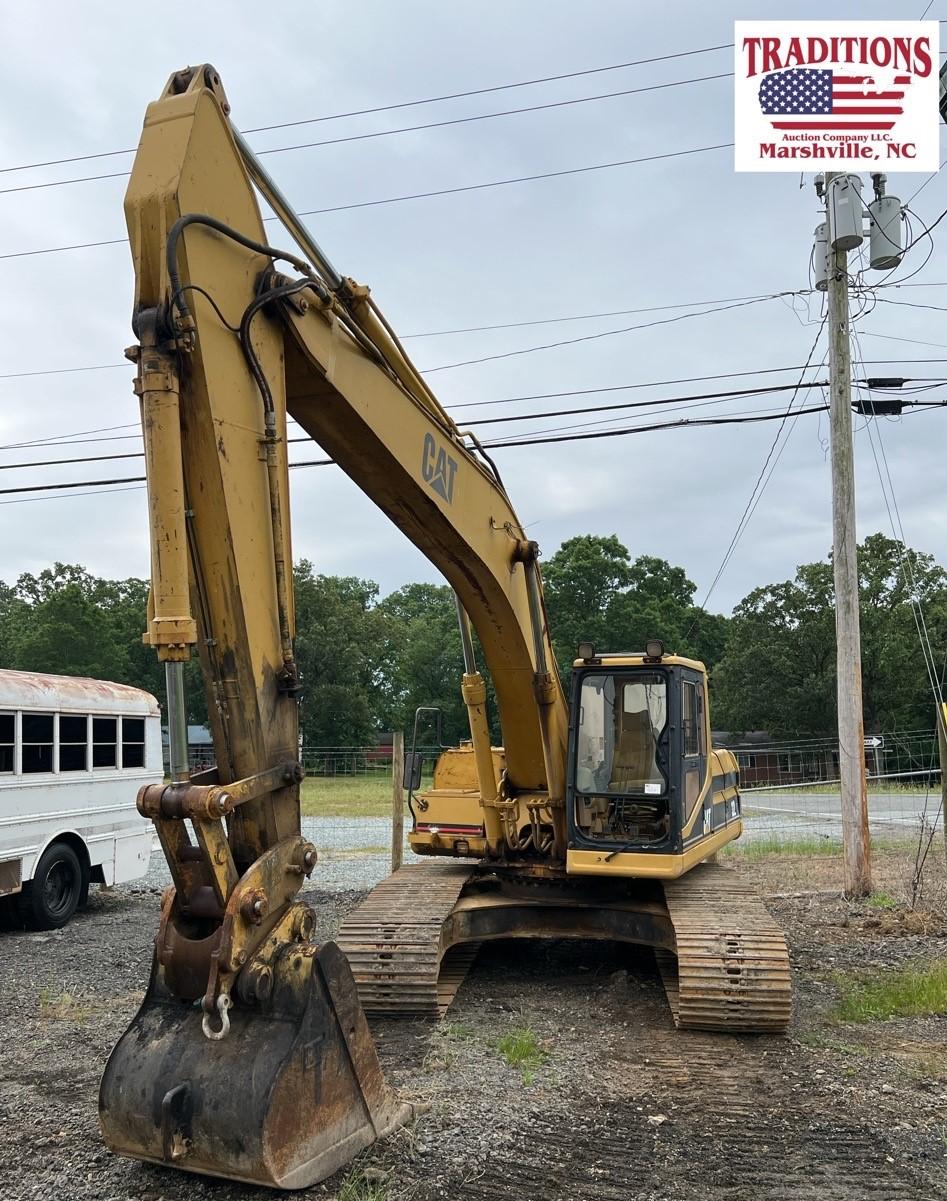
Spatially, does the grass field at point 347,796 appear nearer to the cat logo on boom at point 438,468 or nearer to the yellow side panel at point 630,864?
the yellow side panel at point 630,864

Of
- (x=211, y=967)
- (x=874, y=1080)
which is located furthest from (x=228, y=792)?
(x=874, y=1080)

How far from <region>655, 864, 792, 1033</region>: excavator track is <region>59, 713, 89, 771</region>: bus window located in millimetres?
6548

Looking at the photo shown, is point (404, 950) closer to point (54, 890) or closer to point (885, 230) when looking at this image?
point (54, 890)

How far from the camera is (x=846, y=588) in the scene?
1141 centimetres

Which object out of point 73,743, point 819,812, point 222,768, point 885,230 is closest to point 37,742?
point 73,743

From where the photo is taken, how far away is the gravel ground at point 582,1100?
14.0ft

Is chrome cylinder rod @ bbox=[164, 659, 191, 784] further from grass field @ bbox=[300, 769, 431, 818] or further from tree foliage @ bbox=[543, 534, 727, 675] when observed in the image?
tree foliage @ bbox=[543, 534, 727, 675]

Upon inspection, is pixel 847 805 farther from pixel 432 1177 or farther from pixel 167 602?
pixel 167 602

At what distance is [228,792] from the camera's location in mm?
3973

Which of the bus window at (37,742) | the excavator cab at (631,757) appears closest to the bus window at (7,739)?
the bus window at (37,742)

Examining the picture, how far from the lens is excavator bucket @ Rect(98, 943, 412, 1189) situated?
12.4 feet

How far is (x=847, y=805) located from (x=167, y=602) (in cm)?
910

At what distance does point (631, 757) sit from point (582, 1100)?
268cm

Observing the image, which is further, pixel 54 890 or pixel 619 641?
pixel 619 641
